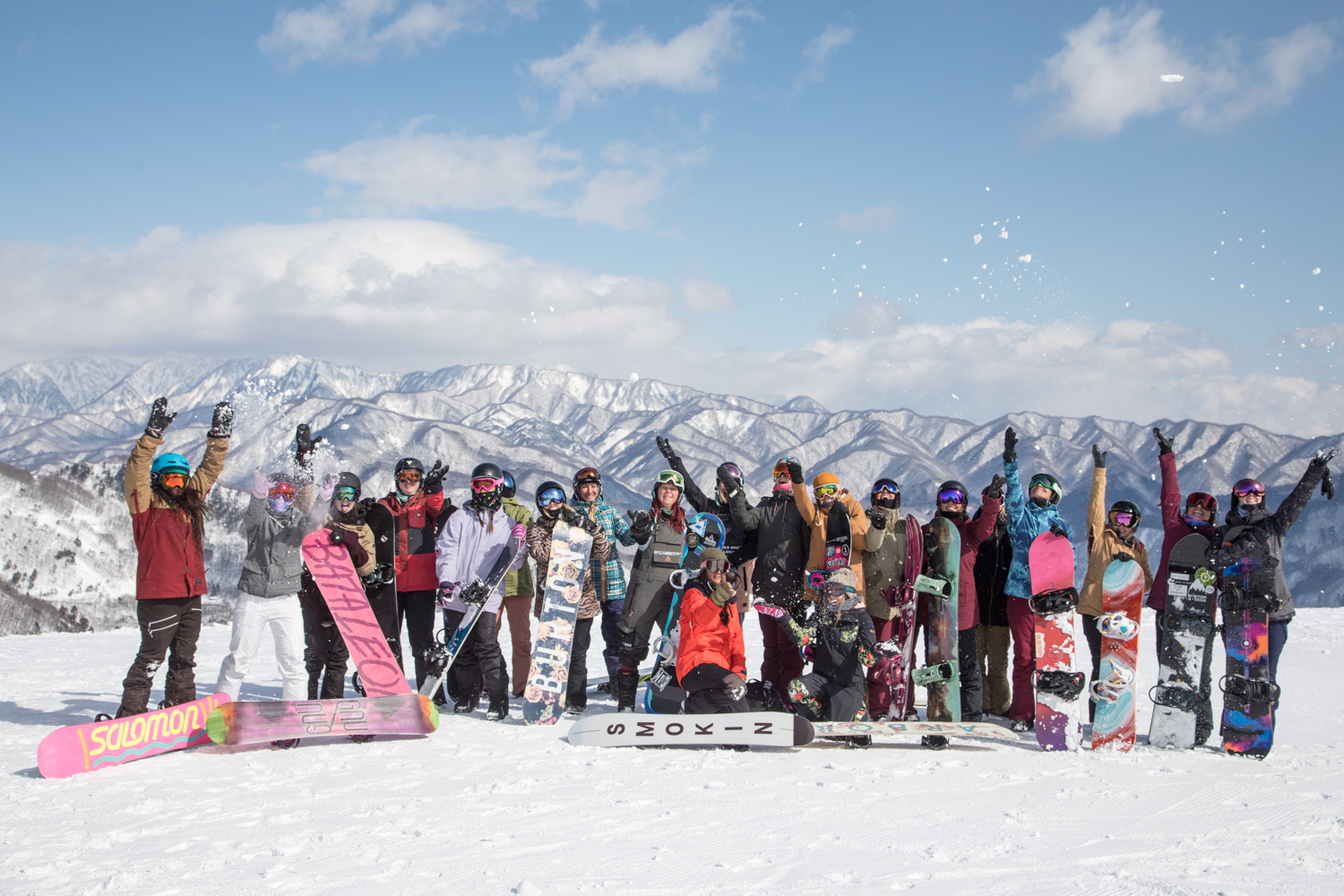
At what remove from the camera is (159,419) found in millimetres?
6312

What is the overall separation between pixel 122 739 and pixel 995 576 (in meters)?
6.86

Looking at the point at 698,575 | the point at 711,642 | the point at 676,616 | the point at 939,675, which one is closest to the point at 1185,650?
the point at 939,675

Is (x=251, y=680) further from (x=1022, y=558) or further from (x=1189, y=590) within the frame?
(x=1189, y=590)

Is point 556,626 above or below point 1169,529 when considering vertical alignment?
below

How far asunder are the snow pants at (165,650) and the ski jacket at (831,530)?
4.79 metres

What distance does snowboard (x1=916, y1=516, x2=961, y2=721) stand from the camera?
22.7 ft

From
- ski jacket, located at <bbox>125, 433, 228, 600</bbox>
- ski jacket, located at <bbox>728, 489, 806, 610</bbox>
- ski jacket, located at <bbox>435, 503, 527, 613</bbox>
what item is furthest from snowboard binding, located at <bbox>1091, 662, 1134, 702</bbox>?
ski jacket, located at <bbox>125, 433, 228, 600</bbox>

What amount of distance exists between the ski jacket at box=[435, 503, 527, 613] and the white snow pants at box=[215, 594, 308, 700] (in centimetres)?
125

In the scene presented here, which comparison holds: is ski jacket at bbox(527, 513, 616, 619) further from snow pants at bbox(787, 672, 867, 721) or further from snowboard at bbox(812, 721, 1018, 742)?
snowboard at bbox(812, 721, 1018, 742)

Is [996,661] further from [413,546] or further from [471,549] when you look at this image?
[413,546]

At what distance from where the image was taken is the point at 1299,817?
4.72 m

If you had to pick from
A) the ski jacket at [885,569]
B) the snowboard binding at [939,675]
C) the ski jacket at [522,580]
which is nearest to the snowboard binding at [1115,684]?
the snowboard binding at [939,675]

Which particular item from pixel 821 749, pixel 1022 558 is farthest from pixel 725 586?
pixel 1022 558

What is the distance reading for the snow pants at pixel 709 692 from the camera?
6.77 metres
